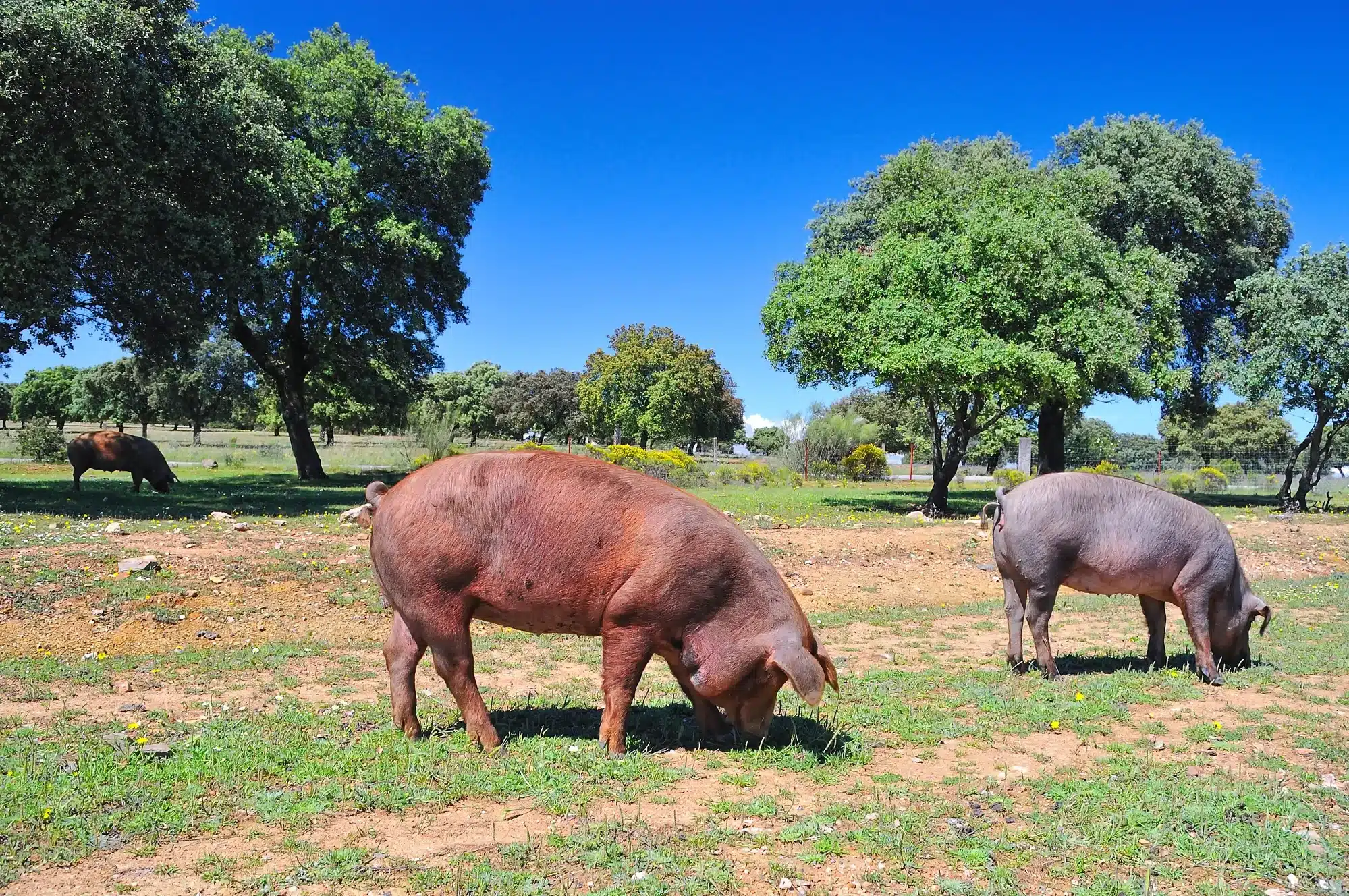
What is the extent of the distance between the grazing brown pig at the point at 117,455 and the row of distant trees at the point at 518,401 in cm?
2335

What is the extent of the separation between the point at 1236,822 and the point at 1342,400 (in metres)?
26.9

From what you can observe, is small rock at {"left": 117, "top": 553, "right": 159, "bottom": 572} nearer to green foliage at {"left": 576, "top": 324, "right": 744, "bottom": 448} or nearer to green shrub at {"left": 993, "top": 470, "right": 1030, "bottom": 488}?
green shrub at {"left": 993, "top": 470, "right": 1030, "bottom": 488}

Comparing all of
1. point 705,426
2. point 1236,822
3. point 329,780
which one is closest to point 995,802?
point 1236,822

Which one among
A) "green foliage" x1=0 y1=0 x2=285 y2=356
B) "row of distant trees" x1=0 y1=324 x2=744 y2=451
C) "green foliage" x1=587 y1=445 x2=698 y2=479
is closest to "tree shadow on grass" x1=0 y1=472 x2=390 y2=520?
"green foliage" x1=0 y1=0 x2=285 y2=356

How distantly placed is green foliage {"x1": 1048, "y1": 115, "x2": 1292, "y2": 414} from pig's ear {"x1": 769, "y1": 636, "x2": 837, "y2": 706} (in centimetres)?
2971

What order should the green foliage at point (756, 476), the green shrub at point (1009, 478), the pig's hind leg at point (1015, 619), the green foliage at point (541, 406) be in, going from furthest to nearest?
the green foliage at point (541, 406)
the green shrub at point (1009, 478)
the green foliage at point (756, 476)
the pig's hind leg at point (1015, 619)

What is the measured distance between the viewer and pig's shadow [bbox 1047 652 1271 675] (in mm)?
8898

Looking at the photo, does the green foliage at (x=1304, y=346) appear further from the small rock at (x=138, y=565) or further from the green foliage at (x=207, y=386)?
the green foliage at (x=207, y=386)

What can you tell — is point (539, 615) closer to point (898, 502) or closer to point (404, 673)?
point (404, 673)

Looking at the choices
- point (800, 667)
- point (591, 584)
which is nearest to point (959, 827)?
point (800, 667)

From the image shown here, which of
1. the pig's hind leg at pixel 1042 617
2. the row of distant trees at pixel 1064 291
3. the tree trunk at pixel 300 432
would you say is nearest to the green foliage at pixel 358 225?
the tree trunk at pixel 300 432

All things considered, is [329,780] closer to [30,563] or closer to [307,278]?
[30,563]

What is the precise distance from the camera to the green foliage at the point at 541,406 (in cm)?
7900

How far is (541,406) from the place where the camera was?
3110 inches
